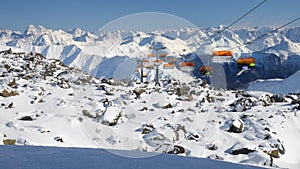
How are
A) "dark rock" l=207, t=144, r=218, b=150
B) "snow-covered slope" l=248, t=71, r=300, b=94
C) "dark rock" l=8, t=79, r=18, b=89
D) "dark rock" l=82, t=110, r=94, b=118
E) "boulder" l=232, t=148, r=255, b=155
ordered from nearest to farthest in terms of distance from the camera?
"boulder" l=232, t=148, r=255, b=155, "dark rock" l=207, t=144, r=218, b=150, "dark rock" l=82, t=110, r=94, b=118, "dark rock" l=8, t=79, r=18, b=89, "snow-covered slope" l=248, t=71, r=300, b=94

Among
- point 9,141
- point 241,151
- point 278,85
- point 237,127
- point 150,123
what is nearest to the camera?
point 9,141

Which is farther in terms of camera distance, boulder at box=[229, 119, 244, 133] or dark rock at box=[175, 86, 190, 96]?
dark rock at box=[175, 86, 190, 96]

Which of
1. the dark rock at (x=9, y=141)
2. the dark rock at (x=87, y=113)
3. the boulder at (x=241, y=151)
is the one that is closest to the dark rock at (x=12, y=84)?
the dark rock at (x=87, y=113)

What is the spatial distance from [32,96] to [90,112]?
482 cm

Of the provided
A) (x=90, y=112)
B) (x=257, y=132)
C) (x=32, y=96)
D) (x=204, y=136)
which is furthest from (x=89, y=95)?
(x=257, y=132)

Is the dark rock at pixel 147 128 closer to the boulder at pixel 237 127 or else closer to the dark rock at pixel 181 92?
the boulder at pixel 237 127

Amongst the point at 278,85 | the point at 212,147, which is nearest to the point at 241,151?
the point at 212,147

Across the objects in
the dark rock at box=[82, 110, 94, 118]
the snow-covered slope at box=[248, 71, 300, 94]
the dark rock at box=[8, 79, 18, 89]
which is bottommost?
the snow-covered slope at box=[248, 71, 300, 94]

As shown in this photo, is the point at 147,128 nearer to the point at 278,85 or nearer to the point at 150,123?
the point at 150,123

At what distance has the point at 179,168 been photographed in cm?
516

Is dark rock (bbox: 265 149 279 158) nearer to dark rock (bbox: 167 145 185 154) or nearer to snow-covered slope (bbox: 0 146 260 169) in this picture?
dark rock (bbox: 167 145 185 154)

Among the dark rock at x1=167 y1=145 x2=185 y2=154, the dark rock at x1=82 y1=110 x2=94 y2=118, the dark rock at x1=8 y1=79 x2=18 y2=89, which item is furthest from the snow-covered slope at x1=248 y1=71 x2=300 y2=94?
the dark rock at x1=167 y1=145 x2=185 y2=154

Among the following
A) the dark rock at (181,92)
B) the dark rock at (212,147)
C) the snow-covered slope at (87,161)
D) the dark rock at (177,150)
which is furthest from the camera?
the dark rock at (181,92)

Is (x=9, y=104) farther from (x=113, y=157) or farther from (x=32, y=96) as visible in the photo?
(x=113, y=157)
